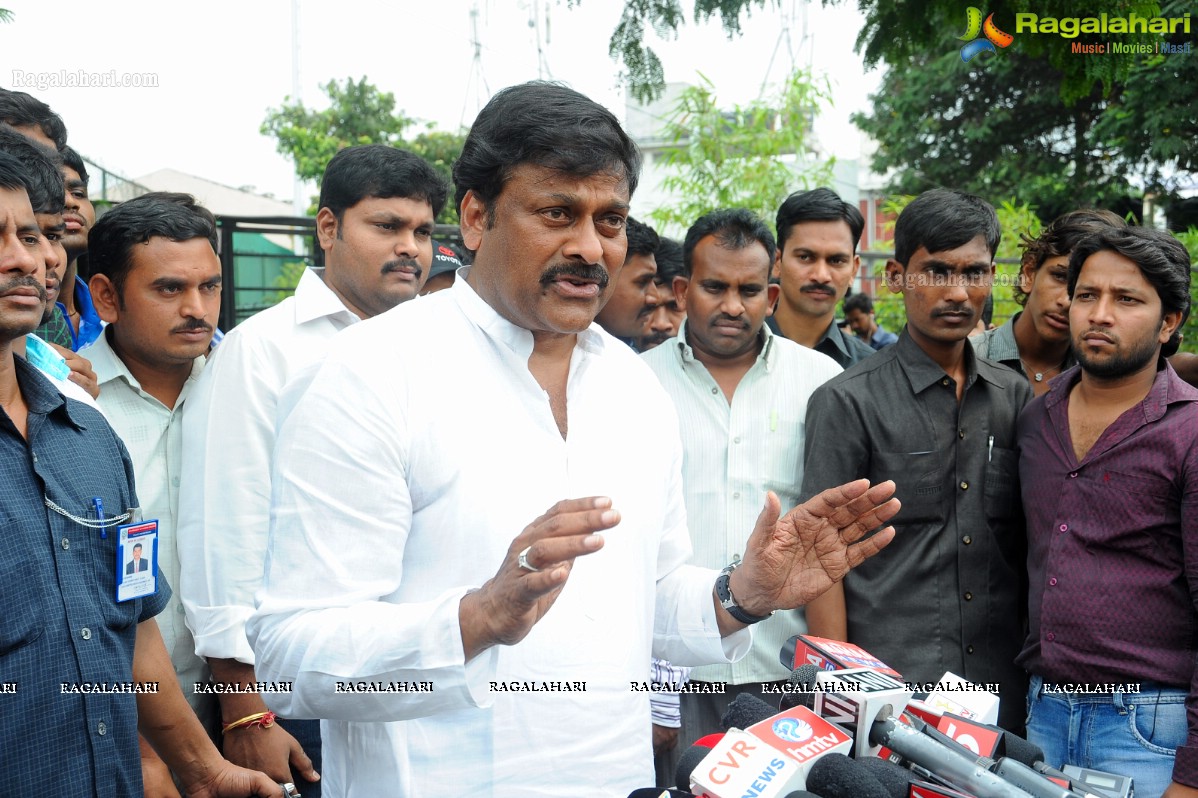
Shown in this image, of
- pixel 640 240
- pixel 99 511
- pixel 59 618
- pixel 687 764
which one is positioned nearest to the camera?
pixel 687 764

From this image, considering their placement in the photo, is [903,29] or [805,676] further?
[903,29]

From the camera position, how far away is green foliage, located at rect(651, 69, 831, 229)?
8750 mm

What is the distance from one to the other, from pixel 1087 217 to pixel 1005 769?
3034 mm

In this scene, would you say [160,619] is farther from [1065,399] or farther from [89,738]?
[1065,399]

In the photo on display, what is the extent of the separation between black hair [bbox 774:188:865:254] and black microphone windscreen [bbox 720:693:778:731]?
3159mm

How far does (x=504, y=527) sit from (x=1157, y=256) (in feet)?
Answer: 7.57

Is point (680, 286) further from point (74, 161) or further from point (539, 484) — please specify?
point (539, 484)

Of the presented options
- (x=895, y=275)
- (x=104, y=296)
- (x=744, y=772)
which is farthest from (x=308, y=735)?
(x=895, y=275)

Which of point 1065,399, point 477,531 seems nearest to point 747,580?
point 477,531

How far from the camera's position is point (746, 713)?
73.3 inches

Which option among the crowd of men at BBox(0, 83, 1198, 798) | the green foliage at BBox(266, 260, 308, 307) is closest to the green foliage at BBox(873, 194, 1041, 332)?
the crowd of men at BBox(0, 83, 1198, 798)

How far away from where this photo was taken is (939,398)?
3541 millimetres

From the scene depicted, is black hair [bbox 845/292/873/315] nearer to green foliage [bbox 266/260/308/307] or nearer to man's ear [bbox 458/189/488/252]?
green foliage [bbox 266/260/308/307]

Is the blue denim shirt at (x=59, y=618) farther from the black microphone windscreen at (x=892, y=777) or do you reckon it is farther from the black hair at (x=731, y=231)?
the black hair at (x=731, y=231)
